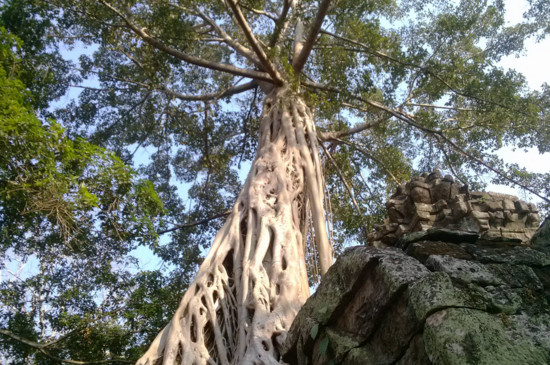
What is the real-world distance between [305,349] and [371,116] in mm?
6665

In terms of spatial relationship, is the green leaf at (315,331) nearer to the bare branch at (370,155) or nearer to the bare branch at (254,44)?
the bare branch at (254,44)

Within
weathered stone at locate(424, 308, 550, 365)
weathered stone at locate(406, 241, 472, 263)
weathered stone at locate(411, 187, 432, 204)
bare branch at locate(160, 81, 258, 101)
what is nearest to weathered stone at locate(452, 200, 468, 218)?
weathered stone at locate(411, 187, 432, 204)

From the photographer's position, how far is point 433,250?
6.50 ft

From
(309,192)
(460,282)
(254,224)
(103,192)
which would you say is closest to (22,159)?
(103,192)

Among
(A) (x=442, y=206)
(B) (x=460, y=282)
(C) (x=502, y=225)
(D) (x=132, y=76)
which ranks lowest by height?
(B) (x=460, y=282)

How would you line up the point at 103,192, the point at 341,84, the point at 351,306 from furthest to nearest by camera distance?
1. the point at 341,84
2. the point at 103,192
3. the point at 351,306

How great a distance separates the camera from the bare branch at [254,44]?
5.47 m

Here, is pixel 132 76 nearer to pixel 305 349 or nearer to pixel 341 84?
pixel 341 84

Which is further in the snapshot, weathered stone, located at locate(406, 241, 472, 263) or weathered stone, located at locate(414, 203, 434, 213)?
weathered stone, located at locate(414, 203, 434, 213)

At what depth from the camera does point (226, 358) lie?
135 inches

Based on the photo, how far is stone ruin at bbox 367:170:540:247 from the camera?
337 cm

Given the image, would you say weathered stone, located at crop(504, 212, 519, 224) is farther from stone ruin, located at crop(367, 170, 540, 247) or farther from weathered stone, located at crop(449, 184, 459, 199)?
weathered stone, located at crop(449, 184, 459, 199)

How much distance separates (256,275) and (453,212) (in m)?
1.60

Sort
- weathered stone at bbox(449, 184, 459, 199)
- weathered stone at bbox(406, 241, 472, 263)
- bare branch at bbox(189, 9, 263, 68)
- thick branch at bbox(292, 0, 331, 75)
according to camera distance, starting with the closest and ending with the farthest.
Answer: weathered stone at bbox(406, 241, 472, 263)
weathered stone at bbox(449, 184, 459, 199)
thick branch at bbox(292, 0, 331, 75)
bare branch at bbox(189, 9, 263, 68)
